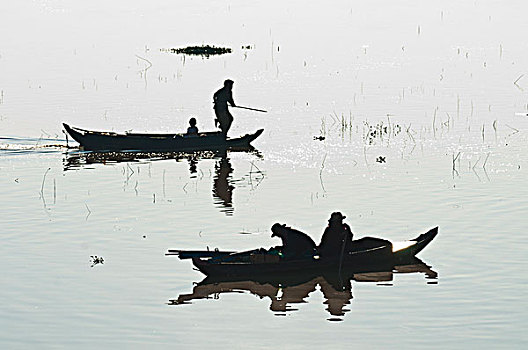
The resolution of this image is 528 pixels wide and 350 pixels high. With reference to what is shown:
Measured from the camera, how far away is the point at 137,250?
21.4m

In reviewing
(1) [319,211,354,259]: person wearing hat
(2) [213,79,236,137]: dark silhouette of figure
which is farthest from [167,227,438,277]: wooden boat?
(2) [213,79,236,137]: dark silhouette of figure

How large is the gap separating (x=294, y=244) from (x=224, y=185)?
31.5ft

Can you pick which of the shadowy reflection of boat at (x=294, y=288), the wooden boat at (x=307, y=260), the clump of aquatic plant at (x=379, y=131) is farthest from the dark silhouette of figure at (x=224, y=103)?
the shadowy reflection of boat at (x=294, y=288)

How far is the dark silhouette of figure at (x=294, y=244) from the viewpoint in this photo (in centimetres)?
1947

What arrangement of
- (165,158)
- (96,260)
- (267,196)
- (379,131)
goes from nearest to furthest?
(96,260) → (267,196) → (165,158) → (379,131)

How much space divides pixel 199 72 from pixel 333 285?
4197cm

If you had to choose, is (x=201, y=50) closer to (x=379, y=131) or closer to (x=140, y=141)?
(x=379, y=131)

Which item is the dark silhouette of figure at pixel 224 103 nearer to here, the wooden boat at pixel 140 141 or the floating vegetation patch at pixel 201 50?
the wooden boat at pixel 140 141

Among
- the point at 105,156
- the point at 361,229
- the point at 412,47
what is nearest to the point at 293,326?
the point at 361,229

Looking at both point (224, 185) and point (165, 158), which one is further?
point (165, 158)

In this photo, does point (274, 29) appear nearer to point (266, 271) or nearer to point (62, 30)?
point (62, 30)

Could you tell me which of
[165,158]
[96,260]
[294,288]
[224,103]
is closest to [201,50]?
[224,103]

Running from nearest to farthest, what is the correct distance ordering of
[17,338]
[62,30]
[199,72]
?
[17,338] → [199,72] → [62,30]

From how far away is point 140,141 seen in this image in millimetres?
34094
